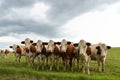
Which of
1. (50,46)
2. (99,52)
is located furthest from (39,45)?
(99,52)

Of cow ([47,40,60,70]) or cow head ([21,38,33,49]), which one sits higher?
cow head ([21,38,33,49])

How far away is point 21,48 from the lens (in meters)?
35.1

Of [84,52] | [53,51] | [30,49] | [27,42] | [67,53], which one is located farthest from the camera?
[27,42]

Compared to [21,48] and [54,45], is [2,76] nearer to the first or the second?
[54,45]

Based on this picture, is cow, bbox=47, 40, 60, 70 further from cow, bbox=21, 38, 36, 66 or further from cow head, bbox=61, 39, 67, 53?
cow, bbox=21, 38, 36, 66

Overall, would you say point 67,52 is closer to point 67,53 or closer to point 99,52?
point 67,53

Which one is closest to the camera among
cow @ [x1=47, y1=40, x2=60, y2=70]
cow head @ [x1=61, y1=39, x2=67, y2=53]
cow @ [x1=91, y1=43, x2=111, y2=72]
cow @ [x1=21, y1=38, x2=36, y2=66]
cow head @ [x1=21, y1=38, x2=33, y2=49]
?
cow head @ [x1=61, y1=39, x2=67, y2=53]

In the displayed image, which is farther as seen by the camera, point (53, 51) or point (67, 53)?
point (53, 51)

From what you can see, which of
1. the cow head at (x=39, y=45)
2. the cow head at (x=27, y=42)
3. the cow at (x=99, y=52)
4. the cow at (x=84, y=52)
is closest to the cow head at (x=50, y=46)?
the cow head at (x=39, y=45)

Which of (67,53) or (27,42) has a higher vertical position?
(27,42)

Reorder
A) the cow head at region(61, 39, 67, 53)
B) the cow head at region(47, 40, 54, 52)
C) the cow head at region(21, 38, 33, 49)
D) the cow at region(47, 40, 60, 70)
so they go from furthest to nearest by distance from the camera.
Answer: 1. the cow head at region(21, 38, 33, 49)
2. the cow head at region(47, 40, 54, 52)
3. the cow at region(47, 40, 60, 70)
4. the cow head at region(61, 39, 67, 53)

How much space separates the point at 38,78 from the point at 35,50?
846cm

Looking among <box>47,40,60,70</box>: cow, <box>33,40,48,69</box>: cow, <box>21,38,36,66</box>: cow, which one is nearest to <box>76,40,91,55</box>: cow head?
<box>47,40,60,70</box>: cow

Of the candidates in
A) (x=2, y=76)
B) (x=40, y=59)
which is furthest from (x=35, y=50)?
(x=2, y=76)
